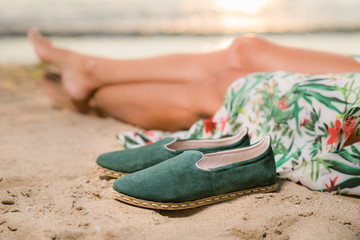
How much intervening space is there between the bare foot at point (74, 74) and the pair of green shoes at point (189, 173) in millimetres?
Answer: 975

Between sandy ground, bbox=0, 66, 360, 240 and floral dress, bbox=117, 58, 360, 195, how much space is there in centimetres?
7

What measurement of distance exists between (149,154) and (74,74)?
1216mm

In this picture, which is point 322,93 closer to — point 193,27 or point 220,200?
point 220,200

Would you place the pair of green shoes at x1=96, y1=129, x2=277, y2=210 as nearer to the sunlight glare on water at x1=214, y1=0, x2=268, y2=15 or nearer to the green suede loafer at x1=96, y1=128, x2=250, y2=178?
the green suede loafer at x1=96, y1=128, x2=250, y2=178

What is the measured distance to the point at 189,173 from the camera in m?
1.22

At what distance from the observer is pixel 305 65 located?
74.0 inches

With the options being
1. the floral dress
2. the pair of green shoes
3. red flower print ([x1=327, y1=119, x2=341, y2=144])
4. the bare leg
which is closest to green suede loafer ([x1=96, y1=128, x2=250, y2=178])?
the pair of green shoes

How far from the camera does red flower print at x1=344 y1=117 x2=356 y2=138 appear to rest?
1.40 m

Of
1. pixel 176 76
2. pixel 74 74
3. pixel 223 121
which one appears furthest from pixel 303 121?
pixel 74 74

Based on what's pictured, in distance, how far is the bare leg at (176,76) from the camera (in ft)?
6.25

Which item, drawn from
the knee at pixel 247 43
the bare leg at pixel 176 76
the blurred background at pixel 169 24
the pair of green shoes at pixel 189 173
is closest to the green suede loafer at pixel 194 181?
the pair of green shoes at pixel 189 173

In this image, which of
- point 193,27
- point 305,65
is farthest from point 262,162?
point 193,27

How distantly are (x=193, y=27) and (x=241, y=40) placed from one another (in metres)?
4.68

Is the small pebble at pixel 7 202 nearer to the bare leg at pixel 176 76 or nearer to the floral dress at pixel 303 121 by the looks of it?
the floral dress at pixel 303 121
